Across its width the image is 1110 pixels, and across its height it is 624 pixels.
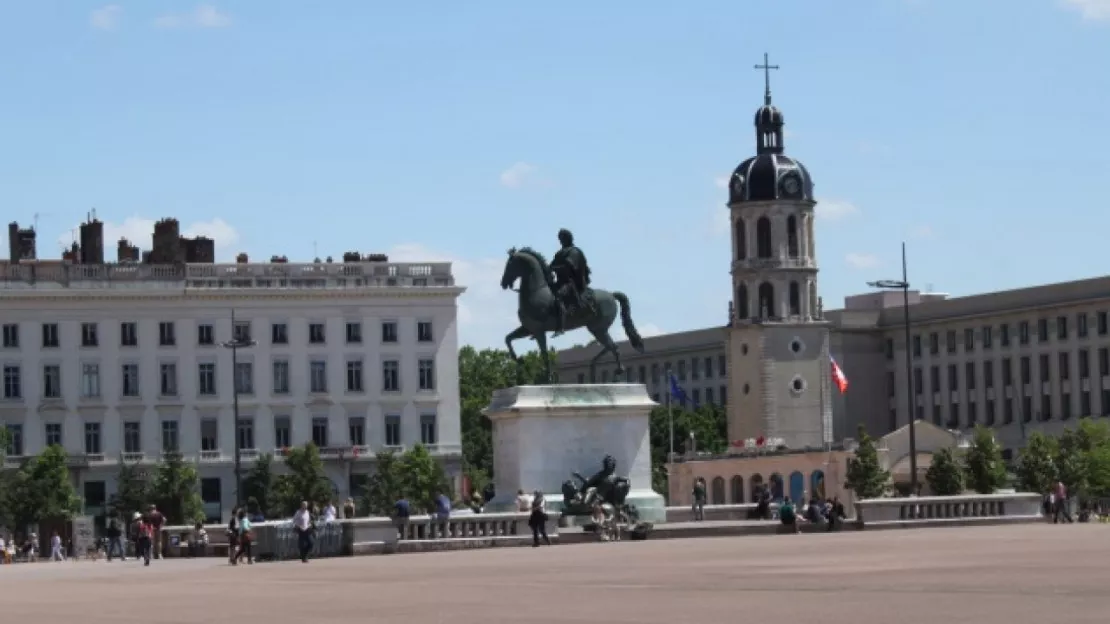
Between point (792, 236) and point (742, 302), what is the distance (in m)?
5.84

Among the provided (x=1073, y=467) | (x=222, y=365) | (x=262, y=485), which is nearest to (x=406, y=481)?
(x=262, y=485)

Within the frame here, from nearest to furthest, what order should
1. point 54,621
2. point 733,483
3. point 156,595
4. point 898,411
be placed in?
point 54,621 → point 156,595 → point 733,483 → point 898,411

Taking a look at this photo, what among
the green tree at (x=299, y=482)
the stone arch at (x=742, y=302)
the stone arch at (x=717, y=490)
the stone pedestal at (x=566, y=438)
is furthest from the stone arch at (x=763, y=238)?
the stone pedestal at (x=566, y=438)

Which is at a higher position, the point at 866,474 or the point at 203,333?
the point at 203,333

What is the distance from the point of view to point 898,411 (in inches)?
7219

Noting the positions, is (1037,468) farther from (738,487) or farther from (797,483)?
(738,487)

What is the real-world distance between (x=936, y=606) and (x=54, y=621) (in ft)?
32.8

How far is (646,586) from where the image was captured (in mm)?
32844

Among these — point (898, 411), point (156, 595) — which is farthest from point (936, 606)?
point (898, 411)

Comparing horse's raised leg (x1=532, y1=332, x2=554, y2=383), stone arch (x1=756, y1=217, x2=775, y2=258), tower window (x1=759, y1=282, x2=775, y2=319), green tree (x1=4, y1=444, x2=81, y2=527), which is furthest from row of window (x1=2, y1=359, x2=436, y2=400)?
horse's raised leg (x1=532, y1=332, x2=554, y2=383)

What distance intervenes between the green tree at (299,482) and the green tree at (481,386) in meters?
31.3

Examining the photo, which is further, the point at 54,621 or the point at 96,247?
the point at 96,247

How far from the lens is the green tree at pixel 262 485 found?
11856 centimetres

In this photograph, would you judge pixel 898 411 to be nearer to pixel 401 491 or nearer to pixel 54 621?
pixel 401 491
